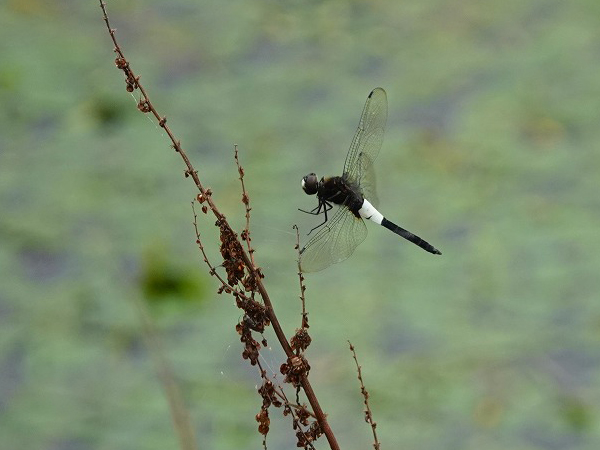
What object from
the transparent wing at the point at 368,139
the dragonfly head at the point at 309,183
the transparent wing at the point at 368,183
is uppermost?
the transparent wing at the point at 368,139

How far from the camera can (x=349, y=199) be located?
1823mm

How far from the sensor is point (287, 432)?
7.10 feet

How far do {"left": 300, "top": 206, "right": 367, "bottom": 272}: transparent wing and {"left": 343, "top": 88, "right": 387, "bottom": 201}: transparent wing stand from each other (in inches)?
4.5

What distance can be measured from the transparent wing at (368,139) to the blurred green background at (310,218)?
0.52m

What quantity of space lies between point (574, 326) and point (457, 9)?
A: 1315 mm

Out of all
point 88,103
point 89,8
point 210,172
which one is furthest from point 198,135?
point 89,8

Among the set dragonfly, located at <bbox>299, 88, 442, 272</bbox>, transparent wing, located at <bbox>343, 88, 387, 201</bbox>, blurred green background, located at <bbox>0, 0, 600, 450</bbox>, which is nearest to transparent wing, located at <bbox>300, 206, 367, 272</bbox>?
dragonfly, located at <bbox>299, 88, 442, 272</bbox>

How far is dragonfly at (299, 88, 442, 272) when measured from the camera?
1644 millimetres

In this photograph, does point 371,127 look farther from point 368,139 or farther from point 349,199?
point 349,199

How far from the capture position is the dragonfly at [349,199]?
1.64 meters

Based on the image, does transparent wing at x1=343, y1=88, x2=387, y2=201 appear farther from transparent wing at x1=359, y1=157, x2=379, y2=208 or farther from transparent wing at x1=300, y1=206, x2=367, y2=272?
transparent wing at x1=300, y1=206, x2=367, y2=272

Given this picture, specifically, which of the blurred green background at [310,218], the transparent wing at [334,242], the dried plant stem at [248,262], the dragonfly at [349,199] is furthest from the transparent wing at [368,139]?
the dried plant stem at [248,262]

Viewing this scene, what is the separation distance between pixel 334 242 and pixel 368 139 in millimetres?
345

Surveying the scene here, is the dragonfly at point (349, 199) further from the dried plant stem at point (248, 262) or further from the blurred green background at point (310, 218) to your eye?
the dried plant stem at point (248, 262)
